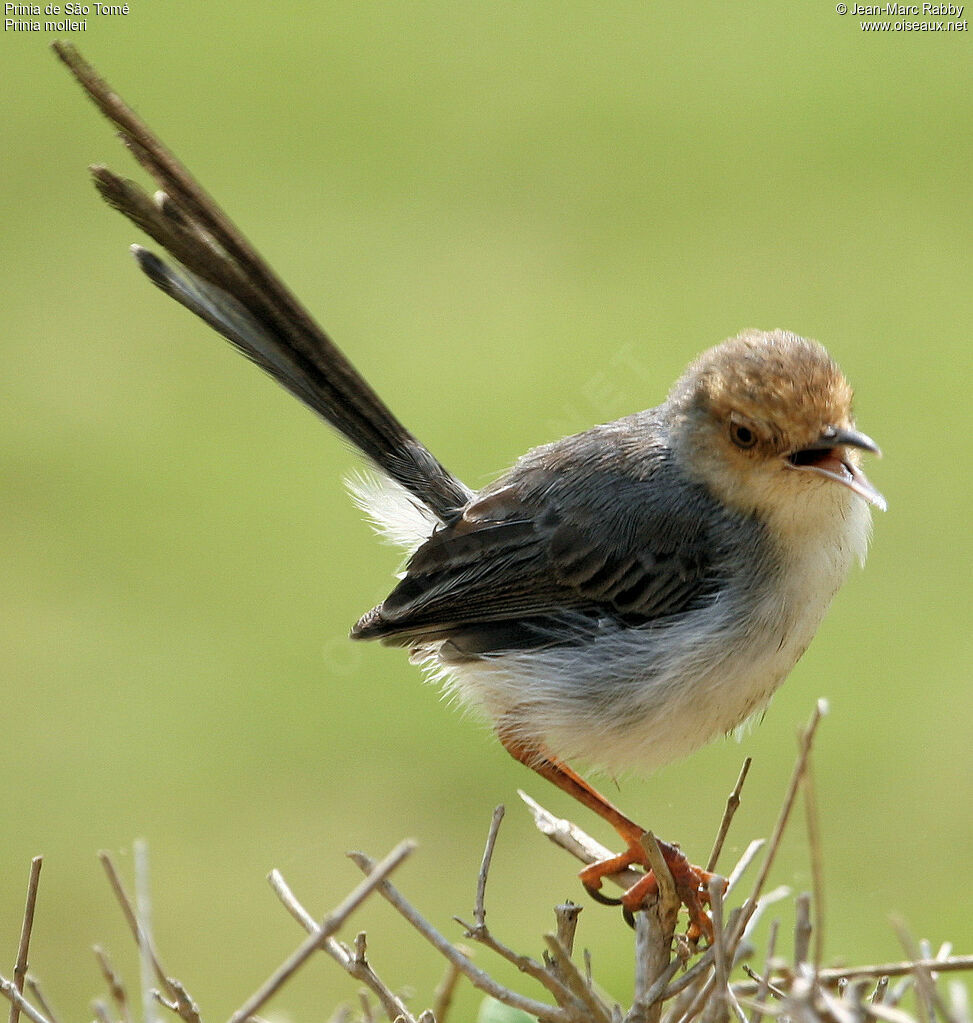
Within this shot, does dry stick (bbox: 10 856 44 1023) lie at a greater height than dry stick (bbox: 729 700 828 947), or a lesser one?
lesser

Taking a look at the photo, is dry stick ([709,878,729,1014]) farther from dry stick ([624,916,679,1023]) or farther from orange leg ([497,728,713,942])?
orange leg ([497,728,713,942])

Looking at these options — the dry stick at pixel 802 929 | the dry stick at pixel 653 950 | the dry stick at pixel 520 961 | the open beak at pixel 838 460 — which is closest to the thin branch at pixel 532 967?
the dry stick at pixel 520 961

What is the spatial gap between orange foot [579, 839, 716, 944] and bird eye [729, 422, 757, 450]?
2.98ft

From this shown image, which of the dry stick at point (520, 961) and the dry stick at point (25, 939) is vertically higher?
the dry stick at point (520, 961)

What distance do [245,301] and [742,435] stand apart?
49.7 inches

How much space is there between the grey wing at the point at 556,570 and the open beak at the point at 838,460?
35 centimetres

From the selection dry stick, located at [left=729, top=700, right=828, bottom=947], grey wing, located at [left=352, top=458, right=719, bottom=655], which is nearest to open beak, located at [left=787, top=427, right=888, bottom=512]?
grey wing, located at [left=352, top=458, right=719, bottom=655]

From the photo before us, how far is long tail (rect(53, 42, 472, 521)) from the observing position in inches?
130

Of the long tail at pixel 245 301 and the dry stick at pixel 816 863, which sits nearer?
the dry stick at pixel 816 863

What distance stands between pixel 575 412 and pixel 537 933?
2439 millimetres

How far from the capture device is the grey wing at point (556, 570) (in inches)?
138

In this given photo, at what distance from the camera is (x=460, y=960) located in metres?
2.38

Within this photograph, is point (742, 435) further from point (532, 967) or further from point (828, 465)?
point (532, 967)

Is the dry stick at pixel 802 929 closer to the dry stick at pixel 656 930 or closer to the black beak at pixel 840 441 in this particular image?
the dry stick at pixel 656 930
